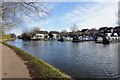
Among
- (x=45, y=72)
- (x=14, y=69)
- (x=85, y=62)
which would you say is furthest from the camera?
(x=85, y=62)

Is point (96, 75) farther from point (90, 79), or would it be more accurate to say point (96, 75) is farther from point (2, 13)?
point (2, 13)

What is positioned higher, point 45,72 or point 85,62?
point 45,72

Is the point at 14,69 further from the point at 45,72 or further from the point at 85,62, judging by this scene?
the point at 85,62

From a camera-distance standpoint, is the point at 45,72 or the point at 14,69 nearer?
the point at 45,72

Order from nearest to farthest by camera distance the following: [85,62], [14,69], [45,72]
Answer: [45,72], [14,69], [85,62]

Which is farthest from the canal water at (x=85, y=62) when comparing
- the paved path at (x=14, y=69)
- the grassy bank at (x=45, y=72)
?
the paved path at (x=14, y=69)

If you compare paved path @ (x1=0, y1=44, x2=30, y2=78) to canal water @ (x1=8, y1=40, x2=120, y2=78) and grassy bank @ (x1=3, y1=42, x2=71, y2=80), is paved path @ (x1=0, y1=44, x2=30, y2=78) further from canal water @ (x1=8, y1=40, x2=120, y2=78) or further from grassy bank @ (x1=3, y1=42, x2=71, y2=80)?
canal water @ (x1=8, y1=40, x2=120, y2=78)

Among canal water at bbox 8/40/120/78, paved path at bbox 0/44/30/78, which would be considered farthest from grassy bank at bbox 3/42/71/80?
canal water at bbox 8/40/120/78

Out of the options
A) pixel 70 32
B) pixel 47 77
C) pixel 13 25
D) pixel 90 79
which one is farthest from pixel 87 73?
pixel 70 32

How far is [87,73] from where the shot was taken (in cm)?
2138

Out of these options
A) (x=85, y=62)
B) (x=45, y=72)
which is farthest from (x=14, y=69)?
(x=85, y=62)

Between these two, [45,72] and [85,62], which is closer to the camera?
[45,72]

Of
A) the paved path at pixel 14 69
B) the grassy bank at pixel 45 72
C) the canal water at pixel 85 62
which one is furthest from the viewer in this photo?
the canal water at pixel 85 62

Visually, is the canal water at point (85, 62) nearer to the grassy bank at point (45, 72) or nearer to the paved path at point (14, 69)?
the grassy bank at point (45, 72)
